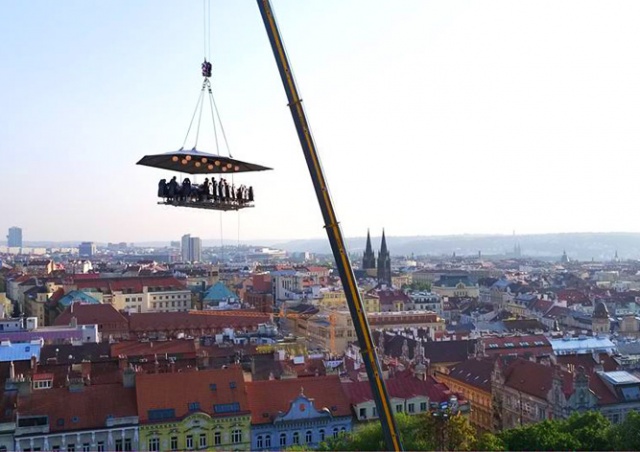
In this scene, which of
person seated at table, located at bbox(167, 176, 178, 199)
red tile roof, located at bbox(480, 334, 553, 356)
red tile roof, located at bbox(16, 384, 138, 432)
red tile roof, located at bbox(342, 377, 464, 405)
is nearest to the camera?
person seated at table, located at bbox(167, 176, 178, 199)

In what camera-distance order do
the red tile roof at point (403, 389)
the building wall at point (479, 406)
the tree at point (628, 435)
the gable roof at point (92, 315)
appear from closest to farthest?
the tree at point (628, 435), the red tile roof at point (403, 389), the building wall at point (479, 406), the gable roof at point (92, 315)

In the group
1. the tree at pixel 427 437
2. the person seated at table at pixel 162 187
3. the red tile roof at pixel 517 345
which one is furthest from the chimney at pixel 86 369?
the red tile roof at pixel 517 345

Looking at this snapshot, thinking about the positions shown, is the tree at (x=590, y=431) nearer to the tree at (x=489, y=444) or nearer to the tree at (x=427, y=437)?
the tree at (x=489, y=444)

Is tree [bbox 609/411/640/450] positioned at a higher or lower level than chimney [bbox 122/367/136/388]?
lower

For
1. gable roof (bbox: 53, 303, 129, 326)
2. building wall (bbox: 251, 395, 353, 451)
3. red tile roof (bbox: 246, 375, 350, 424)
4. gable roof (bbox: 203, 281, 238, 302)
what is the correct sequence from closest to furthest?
building wall (bbox: 251, 395, 353, 451) < red tile roof (bbox: 246, 375, 350, 424) < gable roof (bbox: 53, 303, 129, 326) < gable roof (bbox: 203, 281, 238, 302)

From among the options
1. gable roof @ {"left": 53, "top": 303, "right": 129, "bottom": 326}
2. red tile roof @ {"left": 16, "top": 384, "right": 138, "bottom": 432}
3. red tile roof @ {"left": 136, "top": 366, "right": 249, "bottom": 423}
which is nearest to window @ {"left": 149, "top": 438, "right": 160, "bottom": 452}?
red tile roof @ {"left": 136, "top": 366, "right": 249, "bottom": 423}

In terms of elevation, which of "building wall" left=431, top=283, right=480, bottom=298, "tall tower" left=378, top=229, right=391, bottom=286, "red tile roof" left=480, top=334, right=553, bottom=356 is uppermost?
"tall tower" left=378, top=229, right=391, bottom=286

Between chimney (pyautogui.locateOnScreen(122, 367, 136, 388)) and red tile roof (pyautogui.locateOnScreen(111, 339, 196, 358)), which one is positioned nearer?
chimney (pyautogui.locateOnScreen(122, 367, 136, 388))

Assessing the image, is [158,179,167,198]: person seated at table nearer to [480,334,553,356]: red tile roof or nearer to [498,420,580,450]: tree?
[498,420,580,450]: tree
